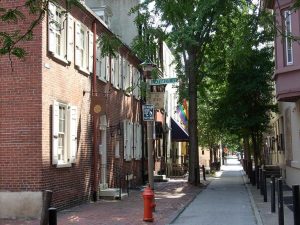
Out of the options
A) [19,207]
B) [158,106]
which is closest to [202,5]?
[158,106]

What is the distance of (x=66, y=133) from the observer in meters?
15.6

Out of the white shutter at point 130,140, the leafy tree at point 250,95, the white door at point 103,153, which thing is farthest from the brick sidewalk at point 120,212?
the leafy tree at point 250,95

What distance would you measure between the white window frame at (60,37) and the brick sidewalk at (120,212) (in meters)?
4.48

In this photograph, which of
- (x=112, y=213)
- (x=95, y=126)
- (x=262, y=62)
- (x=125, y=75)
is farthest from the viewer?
(x=262, y=62)

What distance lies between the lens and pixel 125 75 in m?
23.8

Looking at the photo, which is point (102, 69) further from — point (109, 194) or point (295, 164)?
point (295, 164)

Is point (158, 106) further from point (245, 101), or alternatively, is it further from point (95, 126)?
point (245, 101)

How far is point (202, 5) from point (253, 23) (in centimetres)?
907

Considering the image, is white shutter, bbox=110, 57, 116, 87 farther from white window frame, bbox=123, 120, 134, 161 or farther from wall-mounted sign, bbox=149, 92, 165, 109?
wall-mounted sign, bbox=149, 92, 165, 109

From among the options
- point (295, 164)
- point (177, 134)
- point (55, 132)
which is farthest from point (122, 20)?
point (55, 132)

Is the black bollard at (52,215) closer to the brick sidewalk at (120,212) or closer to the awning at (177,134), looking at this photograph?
the brick sidewalk at (120,212)

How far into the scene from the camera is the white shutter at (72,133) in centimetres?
1566

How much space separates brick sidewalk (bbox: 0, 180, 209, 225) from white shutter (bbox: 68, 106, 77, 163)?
64.7 inches

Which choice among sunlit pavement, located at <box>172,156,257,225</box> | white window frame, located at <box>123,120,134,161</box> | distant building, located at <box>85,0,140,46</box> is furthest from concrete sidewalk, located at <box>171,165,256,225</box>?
distant building, located at <box>85,0,140,46</box>
